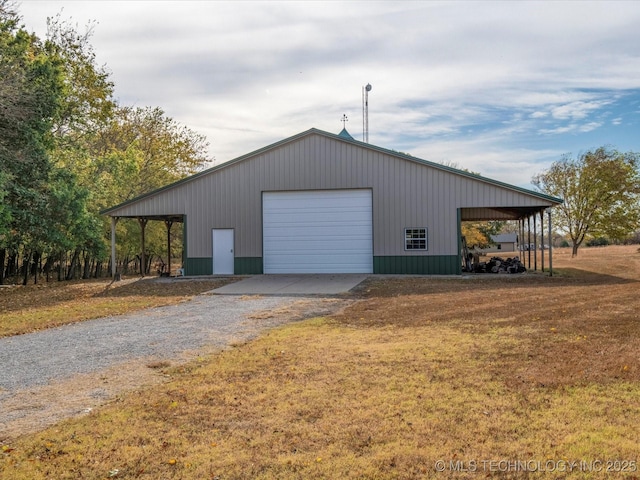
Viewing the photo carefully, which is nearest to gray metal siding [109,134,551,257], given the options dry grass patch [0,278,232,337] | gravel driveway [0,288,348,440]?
dry grass patch [0,278,232,337]

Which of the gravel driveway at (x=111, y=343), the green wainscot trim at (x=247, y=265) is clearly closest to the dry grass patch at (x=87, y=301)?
the gravel driveway at (x=111, y=343)

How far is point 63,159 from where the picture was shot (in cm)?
2383

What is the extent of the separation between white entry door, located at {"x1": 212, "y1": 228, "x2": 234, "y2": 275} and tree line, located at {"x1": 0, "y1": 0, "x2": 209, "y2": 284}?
4706mm

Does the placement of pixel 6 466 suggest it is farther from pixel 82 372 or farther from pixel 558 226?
pixel 558 226

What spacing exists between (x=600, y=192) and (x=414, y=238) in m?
27.5

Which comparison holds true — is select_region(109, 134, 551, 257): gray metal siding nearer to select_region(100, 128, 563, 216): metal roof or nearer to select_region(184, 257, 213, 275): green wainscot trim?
select_region(100, 128, 563, 216): metal roof

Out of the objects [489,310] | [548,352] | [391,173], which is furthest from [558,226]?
[548,352]

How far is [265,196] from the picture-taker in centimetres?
2302

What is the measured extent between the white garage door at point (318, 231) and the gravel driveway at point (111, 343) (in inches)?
304

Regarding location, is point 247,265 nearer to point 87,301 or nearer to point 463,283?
point 87,301

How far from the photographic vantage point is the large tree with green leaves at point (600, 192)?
4259 centimetres

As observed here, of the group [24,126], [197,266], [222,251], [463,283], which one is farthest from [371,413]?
[197,266]

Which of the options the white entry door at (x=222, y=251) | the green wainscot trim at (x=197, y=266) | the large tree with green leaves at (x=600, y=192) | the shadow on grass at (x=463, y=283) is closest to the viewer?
the shadow on grass at (x=463, y=283)

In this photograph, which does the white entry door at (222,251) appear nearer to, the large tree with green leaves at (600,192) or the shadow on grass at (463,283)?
the shadow on grass at (463,283)
